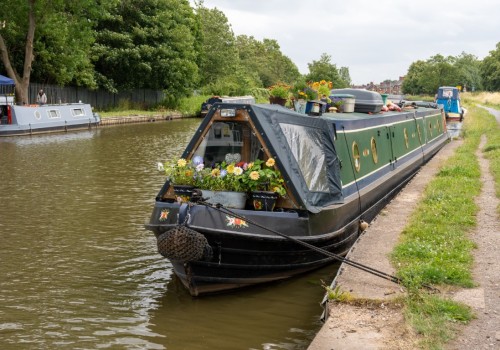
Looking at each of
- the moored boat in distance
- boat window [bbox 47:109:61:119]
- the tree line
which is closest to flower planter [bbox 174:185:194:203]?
the tree line

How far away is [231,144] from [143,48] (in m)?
38.2

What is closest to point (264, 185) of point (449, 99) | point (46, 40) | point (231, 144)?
point (231, 144)

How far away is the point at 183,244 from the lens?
7035 mm

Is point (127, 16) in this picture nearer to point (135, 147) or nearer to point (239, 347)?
point (135, 147)

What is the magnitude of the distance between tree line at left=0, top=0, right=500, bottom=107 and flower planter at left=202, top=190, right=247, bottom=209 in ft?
55.5

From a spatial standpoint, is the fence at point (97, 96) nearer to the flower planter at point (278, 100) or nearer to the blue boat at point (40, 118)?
the blue boat at point (40, 118)

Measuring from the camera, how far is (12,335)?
6.69 m

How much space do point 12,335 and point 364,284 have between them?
3.50m

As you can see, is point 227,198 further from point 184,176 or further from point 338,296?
point 338,296

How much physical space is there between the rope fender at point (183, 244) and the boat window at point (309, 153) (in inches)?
75.9

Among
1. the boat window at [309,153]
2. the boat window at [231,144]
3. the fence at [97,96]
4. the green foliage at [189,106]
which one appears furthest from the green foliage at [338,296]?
the green foliage at [189,106]

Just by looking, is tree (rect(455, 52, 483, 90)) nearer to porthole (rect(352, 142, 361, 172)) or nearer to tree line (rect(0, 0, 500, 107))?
tree line (rect(0, 0, 500, 107))

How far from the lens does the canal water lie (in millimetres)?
6738

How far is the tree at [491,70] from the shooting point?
106375 mm
